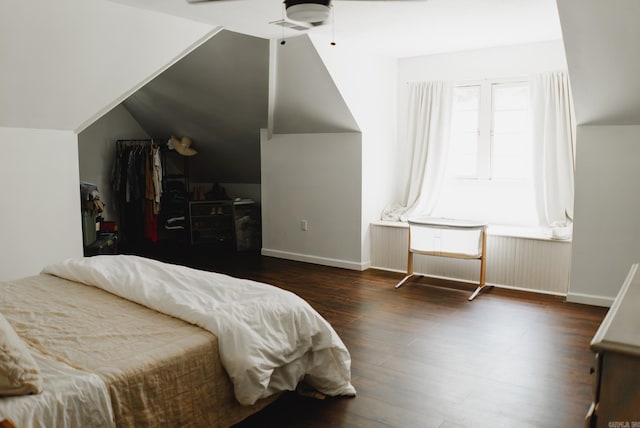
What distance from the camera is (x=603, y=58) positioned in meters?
3.49

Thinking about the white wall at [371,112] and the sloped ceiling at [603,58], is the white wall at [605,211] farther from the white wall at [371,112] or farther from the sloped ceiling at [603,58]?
the white wall at [371,112]

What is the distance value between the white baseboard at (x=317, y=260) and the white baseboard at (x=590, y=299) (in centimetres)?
205

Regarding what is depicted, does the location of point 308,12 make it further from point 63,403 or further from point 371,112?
point 371,112

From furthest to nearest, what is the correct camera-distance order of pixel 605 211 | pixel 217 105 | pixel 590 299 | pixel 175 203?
pixel 175 203 → pixel 217 105 → pixel 590 299 → pixel 605 211

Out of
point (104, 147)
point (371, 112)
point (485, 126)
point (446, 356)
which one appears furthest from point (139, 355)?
point (104, 147)

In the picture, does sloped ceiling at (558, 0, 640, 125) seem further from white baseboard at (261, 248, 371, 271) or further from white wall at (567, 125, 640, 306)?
white baseboard at (261, 248, 371, 271)

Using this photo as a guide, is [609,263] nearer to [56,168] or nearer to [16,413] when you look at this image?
[16,413]

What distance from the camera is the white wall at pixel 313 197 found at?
551 cm

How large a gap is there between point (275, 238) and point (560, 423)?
13.7ft

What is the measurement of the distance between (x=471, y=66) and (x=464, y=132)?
0.67 meters

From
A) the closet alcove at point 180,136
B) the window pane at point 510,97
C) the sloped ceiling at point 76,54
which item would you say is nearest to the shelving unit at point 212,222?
the closet alcove at point 180,136

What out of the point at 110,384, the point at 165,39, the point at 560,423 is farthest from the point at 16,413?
the point at 165,39

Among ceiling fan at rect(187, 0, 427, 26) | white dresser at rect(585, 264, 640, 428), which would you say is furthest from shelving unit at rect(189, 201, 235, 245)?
white dresser at rect(585, 264, 640, 428)

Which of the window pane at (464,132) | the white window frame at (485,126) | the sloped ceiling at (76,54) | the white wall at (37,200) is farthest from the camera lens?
the window pane at (464,132)
